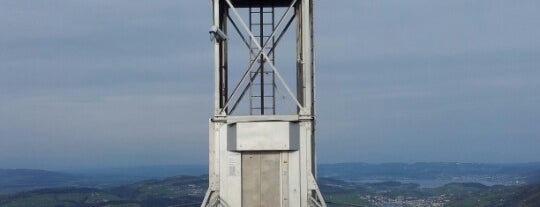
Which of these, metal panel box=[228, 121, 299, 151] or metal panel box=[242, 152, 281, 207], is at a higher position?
metal panel box=[228, 121, 299, 151]

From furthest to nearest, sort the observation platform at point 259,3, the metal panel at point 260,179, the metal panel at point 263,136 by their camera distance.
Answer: the observation platform at point 259,3 < the metal panel at point 260,179 < the metal panel at point 263,136

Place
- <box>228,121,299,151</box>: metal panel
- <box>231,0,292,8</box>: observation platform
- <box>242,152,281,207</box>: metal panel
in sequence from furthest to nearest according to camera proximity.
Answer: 1. <box>231,0,292,8</box>: observation platform
2. <box>242,152,281,207</box>: metal panel
3. <box>228,121,299,151</box>: metal panel

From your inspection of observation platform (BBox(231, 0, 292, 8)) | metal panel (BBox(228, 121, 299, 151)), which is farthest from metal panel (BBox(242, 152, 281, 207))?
observation platform (BBox(231, 0, 292, 8))

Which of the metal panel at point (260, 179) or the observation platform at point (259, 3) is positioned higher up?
the observation platform at point (259, 3)

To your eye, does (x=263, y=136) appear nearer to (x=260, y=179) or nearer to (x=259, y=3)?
(x=260, y=179)

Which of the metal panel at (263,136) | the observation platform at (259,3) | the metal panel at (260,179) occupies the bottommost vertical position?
the metal panel at (260,179)

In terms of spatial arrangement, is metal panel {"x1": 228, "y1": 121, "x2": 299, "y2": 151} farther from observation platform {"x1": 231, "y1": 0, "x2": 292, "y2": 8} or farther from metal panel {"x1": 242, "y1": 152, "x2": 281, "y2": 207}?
observation platform {"x1": 231, "y1": 0, "x2": 292, "y2": 8}

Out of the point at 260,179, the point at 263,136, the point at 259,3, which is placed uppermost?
the point at 259,3

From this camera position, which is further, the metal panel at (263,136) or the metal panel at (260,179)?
the metal panel at (260,179)

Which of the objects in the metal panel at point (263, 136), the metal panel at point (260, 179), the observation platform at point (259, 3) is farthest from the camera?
the observation platform at point (259, 3)

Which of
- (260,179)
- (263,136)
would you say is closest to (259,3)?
(263,136)

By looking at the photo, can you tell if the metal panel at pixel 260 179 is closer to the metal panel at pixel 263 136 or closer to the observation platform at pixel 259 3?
the metal panel at pixel 263 136

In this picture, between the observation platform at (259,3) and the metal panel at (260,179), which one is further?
the observation platform at (259,3)

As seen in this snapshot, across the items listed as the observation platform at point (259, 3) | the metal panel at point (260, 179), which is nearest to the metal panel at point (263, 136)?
the metal panel at point (260, 179)
